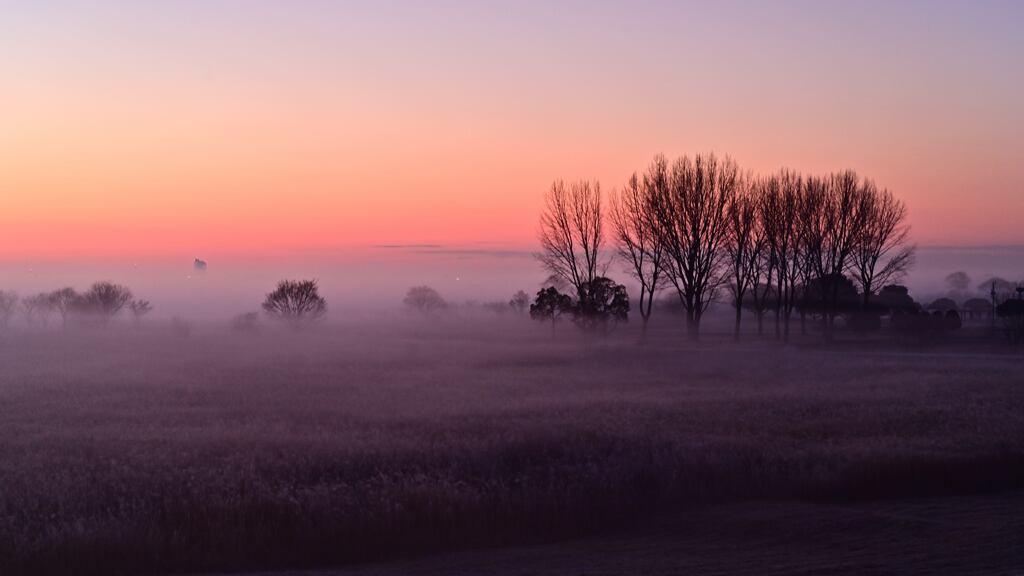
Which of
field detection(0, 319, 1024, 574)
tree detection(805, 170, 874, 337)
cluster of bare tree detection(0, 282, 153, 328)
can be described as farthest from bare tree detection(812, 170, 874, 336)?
cluster of bare tree detection(0, 282, 153, 328)

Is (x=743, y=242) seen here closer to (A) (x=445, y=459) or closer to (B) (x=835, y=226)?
(B) (x=835, y=226)

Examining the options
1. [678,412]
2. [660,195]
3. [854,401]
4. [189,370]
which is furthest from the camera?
[660,195]

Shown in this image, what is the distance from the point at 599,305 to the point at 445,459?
4943 cm

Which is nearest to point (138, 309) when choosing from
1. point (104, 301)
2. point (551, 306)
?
point (104, 301)

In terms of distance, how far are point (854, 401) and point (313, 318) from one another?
7763 cm

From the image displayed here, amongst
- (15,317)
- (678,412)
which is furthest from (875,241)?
(15,317)

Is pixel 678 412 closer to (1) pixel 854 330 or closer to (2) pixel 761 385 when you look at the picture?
(2) pixel 761 385

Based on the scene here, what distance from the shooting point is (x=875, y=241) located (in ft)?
233

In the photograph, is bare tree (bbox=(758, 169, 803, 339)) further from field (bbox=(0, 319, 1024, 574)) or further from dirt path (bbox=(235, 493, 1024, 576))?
dirt path (bbox=(235, 493, 1024, 576))

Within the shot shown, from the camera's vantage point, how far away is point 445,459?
18.0 m

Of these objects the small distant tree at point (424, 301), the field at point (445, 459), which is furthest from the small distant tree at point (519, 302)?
the field at point (445, 459)

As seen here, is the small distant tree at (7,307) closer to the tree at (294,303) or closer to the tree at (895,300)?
the tree at (294,303)

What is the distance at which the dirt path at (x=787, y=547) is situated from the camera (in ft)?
36.2

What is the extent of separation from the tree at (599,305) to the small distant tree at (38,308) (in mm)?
68133
